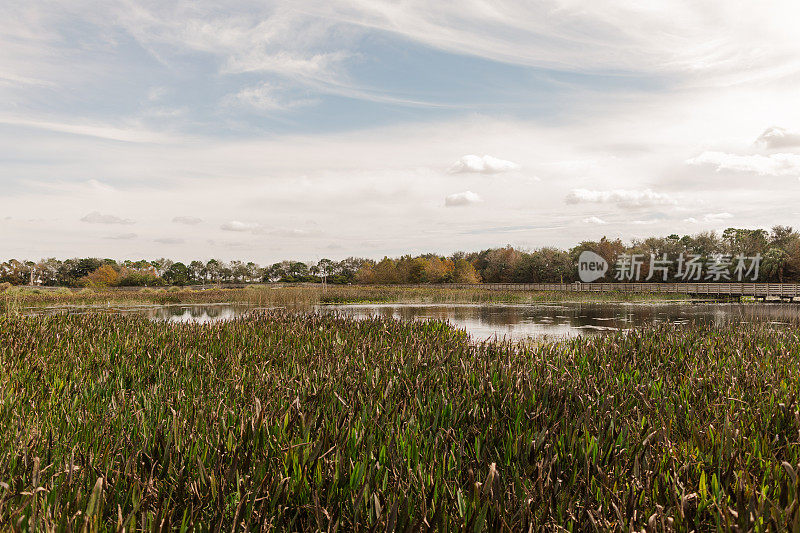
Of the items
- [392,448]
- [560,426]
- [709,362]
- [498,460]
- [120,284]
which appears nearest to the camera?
[392,448]

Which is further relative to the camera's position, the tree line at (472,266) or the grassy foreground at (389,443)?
the tree line at (472,266)

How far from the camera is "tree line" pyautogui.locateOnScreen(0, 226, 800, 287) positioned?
53812 millimetres

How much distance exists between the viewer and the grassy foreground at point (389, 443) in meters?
2.00

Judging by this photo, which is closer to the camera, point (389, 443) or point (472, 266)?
point (389, 443)

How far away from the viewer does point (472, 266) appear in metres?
68.6

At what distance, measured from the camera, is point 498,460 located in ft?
9.70

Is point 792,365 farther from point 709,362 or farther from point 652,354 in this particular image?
point 652,354

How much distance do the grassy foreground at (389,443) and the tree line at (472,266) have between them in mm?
44066

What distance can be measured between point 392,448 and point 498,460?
0.81 m

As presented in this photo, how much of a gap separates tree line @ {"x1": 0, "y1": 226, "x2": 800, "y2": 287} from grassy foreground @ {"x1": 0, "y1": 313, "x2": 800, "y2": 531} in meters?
44.1

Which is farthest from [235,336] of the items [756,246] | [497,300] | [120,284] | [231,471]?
[120,284]

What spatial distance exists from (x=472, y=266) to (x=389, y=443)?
66.9 metres

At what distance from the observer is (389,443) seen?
250 centimetres

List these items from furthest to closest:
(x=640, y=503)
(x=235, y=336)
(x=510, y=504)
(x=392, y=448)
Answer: (x=235, y=336) → (x=392, y=448) → (x=640, y=503) → (x=510, y=504)
